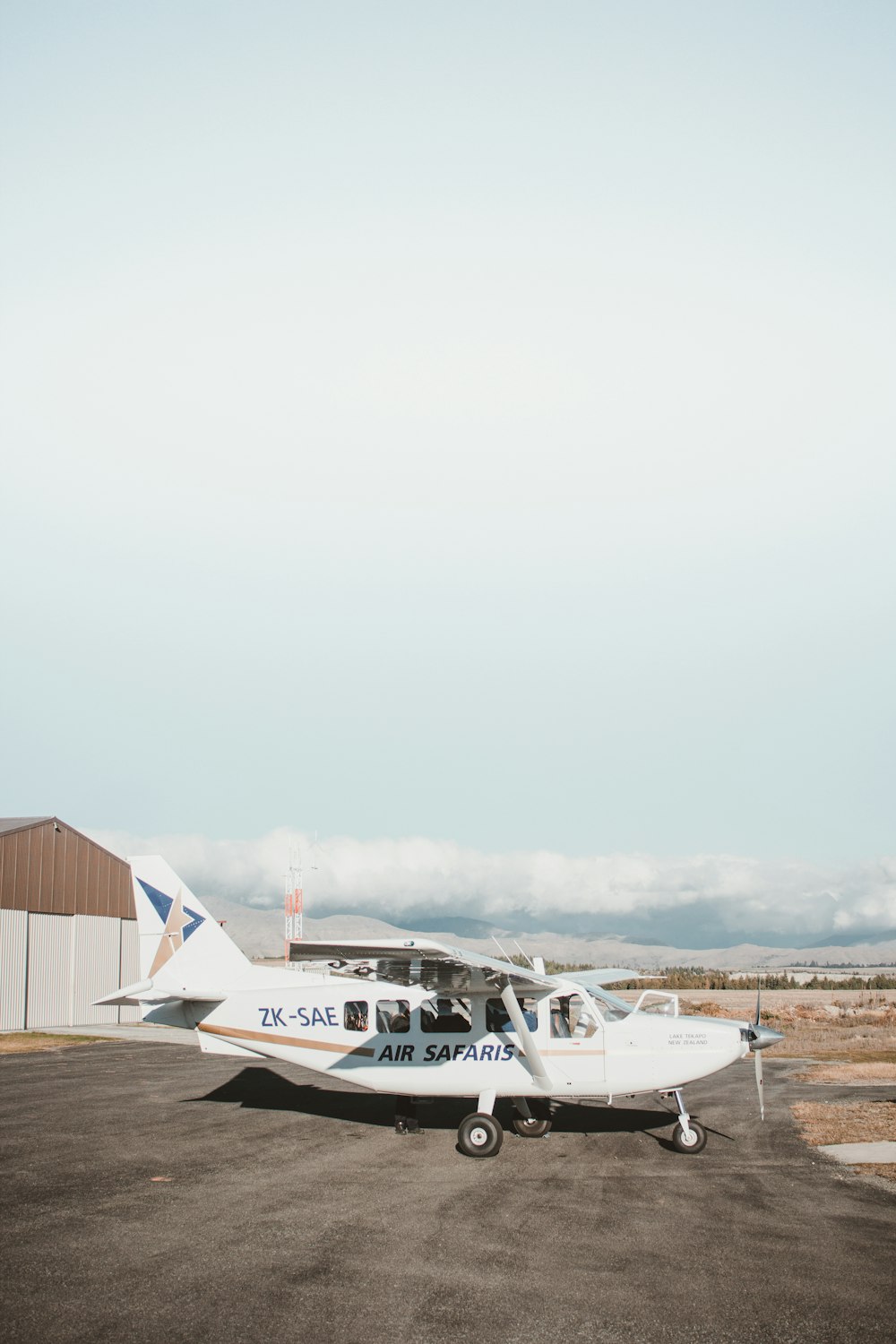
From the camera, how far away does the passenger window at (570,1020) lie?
50.2 feet

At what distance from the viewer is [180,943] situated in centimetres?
1723

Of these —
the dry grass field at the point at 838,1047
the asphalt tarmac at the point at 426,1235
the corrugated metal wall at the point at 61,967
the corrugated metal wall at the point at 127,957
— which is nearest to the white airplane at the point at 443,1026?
the asphalt tarmac at the point at 426,1235

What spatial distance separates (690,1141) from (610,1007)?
2.14 metres

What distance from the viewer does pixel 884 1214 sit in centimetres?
1116

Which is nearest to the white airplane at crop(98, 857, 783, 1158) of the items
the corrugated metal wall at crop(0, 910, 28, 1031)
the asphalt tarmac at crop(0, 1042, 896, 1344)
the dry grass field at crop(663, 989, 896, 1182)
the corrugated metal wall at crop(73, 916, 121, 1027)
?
the asphalt tarmac at crop(0, 1042, 896, 1344)

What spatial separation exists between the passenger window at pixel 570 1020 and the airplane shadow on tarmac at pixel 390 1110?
7.18ft

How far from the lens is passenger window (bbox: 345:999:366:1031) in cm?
1611

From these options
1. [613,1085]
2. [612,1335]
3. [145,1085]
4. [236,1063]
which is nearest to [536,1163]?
[613,1085]

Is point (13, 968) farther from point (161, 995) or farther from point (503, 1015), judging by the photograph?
point (503, 1015)

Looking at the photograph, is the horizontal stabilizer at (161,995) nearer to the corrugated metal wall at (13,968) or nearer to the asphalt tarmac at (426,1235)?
the asphalt tarmac at (426,1235)

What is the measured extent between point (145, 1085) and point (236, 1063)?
5.28m

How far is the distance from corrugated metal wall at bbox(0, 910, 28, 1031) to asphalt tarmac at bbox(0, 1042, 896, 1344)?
19.9 meters

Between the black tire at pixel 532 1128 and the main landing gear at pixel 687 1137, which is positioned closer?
the main landing gear at pixel 687 1137

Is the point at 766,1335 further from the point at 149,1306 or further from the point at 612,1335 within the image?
the point at 149,1306
